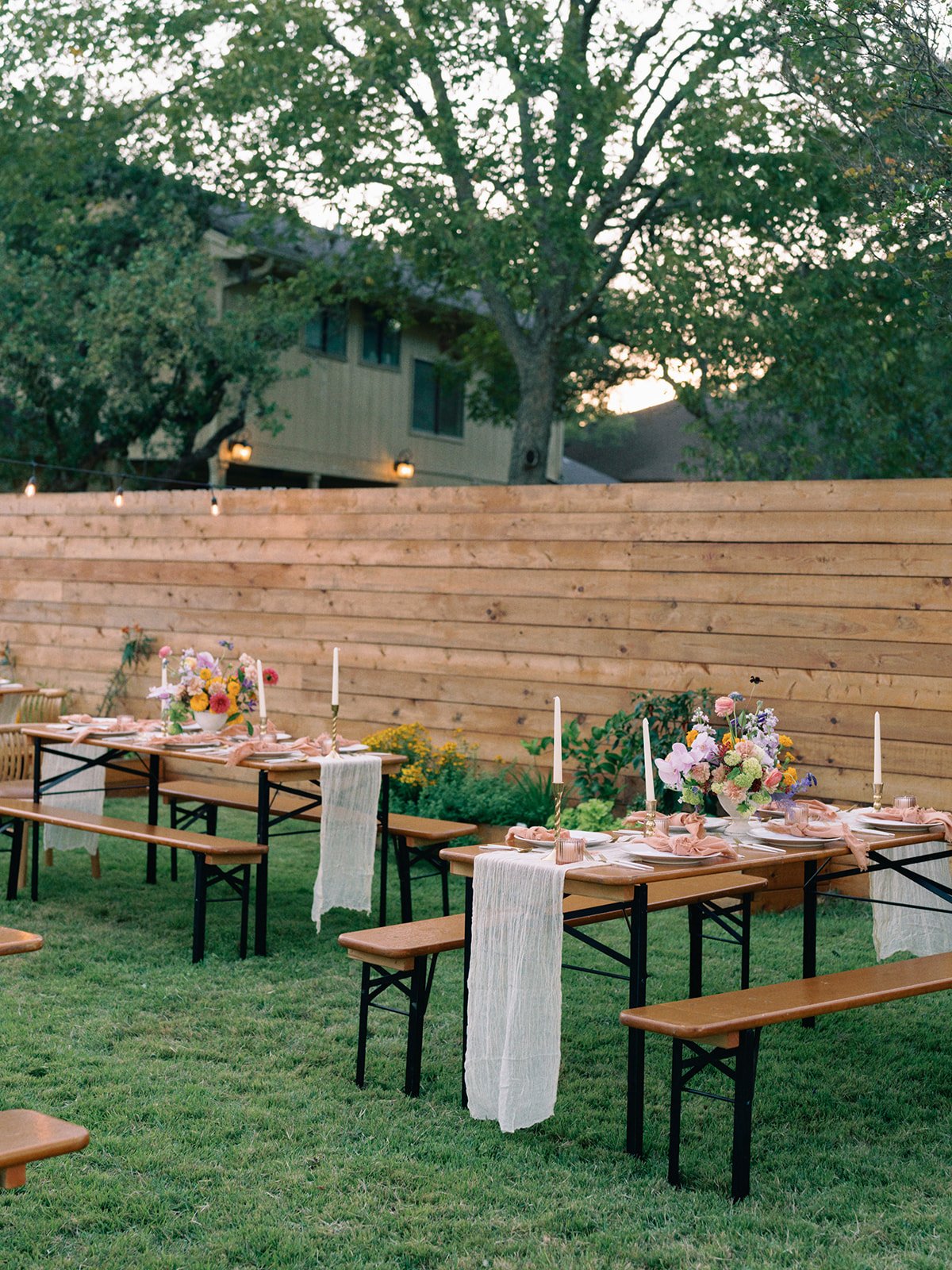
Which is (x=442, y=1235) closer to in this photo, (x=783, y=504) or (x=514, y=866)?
(x=514, y=866)

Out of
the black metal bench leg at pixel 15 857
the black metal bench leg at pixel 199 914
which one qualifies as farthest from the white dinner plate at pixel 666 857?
the black metal bench leg at pixel 15 857

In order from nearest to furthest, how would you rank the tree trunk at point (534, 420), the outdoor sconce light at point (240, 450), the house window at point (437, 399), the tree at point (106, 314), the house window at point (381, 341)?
the tree at point (106, 314), the tree trunk at point (534, 420), the outdoor sconce light at point (240, 450), the house window at point (381, 341), the house window at point (437, 399)

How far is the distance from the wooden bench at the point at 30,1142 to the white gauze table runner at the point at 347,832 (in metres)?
3.38

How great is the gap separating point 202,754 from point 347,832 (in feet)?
2.82

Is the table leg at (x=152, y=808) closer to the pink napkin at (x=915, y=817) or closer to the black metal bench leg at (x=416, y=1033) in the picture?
the black metal bench leg at (x=416, y=1033)

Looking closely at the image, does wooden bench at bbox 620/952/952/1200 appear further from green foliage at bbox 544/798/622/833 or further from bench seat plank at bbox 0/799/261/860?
green foliage at bbox 544/798/622/833

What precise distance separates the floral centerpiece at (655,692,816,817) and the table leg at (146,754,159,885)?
3981mm

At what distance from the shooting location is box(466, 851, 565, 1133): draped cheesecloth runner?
14.0ft

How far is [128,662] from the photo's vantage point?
11.4 meters

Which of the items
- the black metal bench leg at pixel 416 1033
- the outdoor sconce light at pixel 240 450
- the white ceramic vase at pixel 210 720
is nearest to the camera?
the black metal bench leg at pixel 416 1033

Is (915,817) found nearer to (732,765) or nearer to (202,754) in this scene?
(732,765)

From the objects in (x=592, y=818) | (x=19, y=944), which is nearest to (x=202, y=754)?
(x=592, y=818)

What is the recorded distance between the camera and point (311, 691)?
10.3 metres

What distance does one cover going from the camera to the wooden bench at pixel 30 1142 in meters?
2.96
